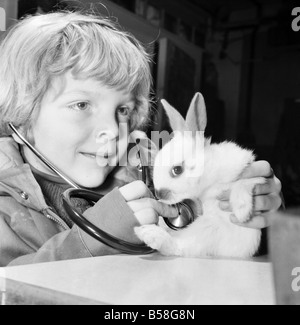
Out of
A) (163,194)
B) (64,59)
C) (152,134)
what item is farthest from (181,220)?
(64,59)

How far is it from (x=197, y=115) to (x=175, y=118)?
0.04 m

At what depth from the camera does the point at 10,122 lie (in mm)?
628

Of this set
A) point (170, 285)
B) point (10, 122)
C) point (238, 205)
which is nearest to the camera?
point (170, 285)

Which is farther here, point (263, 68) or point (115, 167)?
point (115, 167)

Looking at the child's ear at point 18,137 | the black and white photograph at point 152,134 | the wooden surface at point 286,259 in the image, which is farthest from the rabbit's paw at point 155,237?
the child's ear at point 18,137

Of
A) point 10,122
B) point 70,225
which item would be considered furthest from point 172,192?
point 10,122

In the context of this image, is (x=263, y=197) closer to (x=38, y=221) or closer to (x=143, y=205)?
(x=143, y=205)

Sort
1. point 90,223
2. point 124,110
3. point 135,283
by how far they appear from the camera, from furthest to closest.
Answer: point 124,110 → point 90,223 → point 135,283

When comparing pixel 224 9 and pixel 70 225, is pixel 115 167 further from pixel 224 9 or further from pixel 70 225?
pixel 224 9

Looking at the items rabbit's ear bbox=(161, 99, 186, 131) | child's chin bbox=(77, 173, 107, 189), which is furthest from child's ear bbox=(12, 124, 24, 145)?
rabbit's ear bbox=(161, 99, 186, 131)

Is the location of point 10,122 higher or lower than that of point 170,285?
higher

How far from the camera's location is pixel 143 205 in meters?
0.51

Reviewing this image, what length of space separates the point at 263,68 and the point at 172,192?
0.19 m

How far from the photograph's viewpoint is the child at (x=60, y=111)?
571mm
